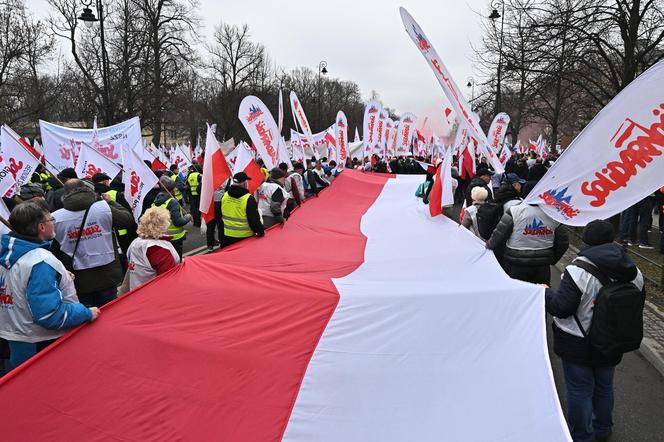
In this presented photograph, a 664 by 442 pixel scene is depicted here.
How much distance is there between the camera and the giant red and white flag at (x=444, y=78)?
4.93m

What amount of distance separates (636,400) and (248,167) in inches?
229

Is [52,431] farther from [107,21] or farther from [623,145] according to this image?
[107,21]

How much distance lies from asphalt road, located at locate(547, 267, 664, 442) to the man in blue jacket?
424cm

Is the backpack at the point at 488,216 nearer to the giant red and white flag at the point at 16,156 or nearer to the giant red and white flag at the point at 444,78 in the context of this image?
the giant red and white flag at the point at 444,78

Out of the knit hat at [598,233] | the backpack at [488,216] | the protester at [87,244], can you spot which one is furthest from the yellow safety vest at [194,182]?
the knit hat at [598,233]

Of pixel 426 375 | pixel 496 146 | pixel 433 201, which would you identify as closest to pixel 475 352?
pixel 426 375

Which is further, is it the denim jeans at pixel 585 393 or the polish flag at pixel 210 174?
the polish flag at pixel 210 174

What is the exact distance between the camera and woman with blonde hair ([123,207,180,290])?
432 centimetres

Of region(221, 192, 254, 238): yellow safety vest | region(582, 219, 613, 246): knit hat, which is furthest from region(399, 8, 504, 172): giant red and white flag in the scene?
region(221, 192, 254, 238): yellow safety vest

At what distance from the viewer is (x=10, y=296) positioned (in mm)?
3299

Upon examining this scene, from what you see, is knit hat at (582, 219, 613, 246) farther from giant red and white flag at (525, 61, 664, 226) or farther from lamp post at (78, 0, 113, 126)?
lamp post at (78, 0, 113, 126)

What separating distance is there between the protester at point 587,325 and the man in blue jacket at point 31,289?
3466 millimetres

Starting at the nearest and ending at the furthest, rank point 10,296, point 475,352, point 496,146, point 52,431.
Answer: point 52,431 < point 475,352 < point 10,296 < point 496,146

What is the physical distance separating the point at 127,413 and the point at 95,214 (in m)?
2.69
